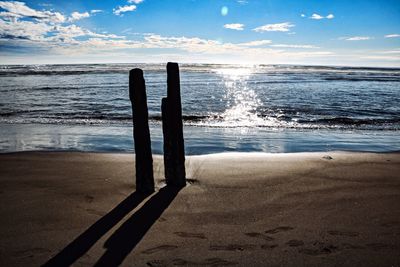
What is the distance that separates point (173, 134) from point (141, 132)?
0.56 meters

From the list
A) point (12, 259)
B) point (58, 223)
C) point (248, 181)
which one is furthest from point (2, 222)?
point (248, 181)

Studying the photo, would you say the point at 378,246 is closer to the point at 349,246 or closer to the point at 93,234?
the point at 349,246

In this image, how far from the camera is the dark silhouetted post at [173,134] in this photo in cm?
549

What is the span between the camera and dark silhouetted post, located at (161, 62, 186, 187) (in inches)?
216

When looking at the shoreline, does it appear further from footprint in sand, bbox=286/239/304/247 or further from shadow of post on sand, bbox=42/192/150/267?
footprint in sand, bbox=286/239/304/247

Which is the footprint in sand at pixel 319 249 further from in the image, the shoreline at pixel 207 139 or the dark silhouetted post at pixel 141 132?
the shoreline at pixel 207 139

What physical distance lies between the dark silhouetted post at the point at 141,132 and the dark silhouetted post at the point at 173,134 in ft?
1.24

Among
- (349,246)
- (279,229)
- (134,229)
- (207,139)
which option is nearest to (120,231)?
(134,229)

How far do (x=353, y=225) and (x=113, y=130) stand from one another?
9785 millimetres

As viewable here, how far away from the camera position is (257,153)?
339 inches

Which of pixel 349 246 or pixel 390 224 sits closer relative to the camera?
pixel 349 246

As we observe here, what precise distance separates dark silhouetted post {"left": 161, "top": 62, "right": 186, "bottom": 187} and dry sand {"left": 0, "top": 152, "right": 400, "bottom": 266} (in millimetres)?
285

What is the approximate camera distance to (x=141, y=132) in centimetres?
525

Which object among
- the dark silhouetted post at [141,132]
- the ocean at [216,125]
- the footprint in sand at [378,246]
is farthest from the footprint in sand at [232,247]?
the ocean at [216,125]
